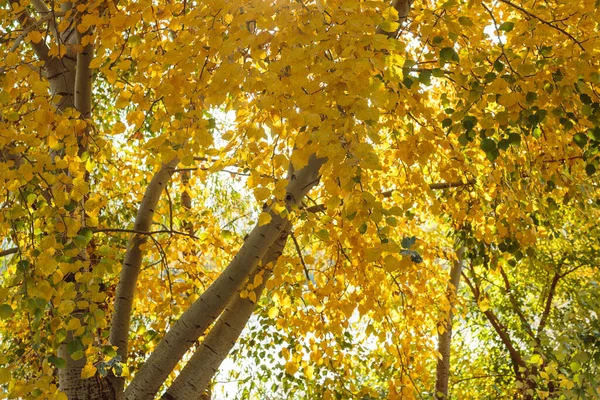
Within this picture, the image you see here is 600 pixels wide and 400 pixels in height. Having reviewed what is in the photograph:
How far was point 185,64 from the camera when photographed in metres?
→ 1.96

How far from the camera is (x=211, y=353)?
2848 millimetres

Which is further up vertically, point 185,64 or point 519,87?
point 519,87

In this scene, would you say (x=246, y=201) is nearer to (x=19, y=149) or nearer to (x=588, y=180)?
(x=588, y=180)

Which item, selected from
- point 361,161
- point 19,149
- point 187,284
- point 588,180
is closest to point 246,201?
point 187,284

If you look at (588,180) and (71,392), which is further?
(588,180)

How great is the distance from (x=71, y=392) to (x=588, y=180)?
282 cm

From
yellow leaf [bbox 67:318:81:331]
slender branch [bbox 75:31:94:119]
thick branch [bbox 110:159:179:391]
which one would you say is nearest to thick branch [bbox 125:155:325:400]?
thick branch [bbox 110:159:179:391]

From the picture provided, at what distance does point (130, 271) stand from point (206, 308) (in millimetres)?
756

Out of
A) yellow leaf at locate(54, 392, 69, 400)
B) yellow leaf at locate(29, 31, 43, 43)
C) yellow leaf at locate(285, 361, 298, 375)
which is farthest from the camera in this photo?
yellow leaf at locate(285, 361, 298, 375)

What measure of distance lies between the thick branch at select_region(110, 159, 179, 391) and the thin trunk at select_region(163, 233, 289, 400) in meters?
0.43

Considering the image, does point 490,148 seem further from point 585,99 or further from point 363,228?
point 363,228

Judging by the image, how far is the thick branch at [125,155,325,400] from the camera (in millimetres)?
2678

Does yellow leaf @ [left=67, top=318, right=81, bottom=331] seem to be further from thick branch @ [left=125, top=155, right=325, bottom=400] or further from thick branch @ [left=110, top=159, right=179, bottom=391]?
thick branch @ [left=110, top=159, right=179, bottom=391]

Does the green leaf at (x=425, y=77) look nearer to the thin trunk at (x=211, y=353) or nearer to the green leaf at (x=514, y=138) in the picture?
the green leaf at (x=514, y=138)
